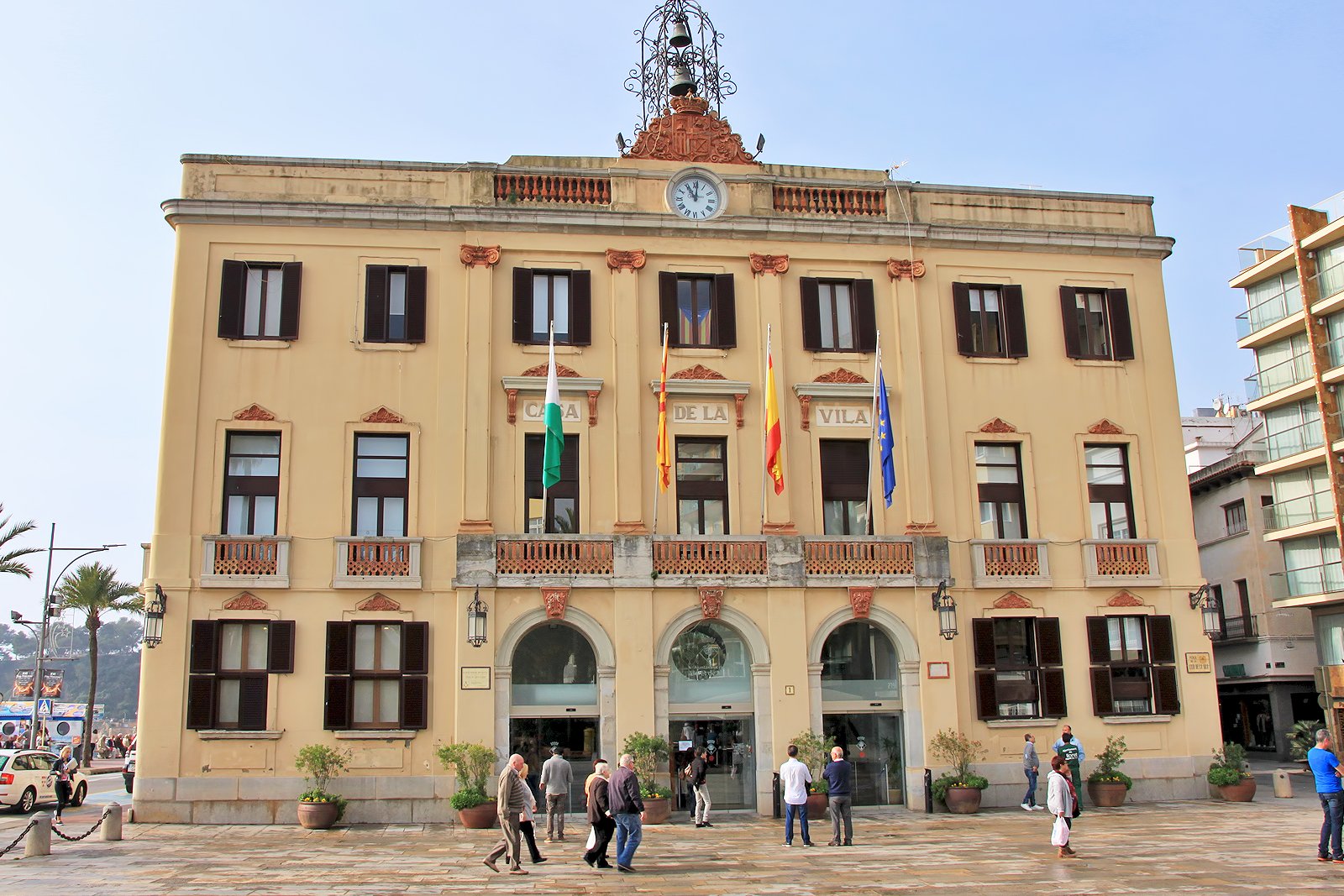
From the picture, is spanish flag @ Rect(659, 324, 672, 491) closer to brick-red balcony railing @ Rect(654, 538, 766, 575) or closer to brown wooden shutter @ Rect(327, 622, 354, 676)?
brick-red balcony railing @ Rect(654, 538, 766, 575)

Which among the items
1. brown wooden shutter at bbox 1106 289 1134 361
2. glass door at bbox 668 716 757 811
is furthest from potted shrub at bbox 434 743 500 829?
brown wooden shutter at bbox 1106 289 1134 361

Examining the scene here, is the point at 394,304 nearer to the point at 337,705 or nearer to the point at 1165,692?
the point at 337,705

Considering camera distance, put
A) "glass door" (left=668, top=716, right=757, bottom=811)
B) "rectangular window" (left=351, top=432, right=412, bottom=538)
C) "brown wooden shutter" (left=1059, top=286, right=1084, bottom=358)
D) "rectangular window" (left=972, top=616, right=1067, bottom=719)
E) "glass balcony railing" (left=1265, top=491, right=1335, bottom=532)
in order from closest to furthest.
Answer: "glass door" (left=668, top=716, right=757, bottom=811), "rectangular window" (left=351, top=432, right=412, bottom=538), "rectangular window" (left=972, top=616, right=1067, bottom=719), "brown wooden shutter" (left=1059, top=286, right=1084, bottom=358), "glass balcony railing" (left=1265, top=491, right=1335, bottom=532)

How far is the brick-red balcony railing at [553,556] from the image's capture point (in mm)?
26297

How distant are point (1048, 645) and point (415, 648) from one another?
14693 millimetres

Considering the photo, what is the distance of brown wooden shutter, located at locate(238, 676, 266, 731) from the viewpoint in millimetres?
25219

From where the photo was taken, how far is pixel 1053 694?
2769cm

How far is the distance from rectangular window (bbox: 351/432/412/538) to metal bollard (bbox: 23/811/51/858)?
8786 mm

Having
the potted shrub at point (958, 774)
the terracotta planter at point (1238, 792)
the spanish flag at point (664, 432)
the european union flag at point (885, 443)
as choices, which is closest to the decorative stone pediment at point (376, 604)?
the spanish flag at point (664, 432)

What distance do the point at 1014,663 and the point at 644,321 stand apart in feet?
39.3

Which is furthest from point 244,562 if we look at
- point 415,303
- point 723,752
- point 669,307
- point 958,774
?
point 958,774

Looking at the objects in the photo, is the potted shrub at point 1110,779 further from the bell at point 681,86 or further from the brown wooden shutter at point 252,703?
the bell at point 681,86

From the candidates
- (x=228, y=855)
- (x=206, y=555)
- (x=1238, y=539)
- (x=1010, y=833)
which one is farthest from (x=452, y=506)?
(x=1238, y=539)

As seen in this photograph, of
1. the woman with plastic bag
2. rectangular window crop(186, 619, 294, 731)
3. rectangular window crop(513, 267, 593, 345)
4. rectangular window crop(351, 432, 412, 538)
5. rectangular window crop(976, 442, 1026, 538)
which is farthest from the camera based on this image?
rectangular window crop(976, 442, 1026, 538)
